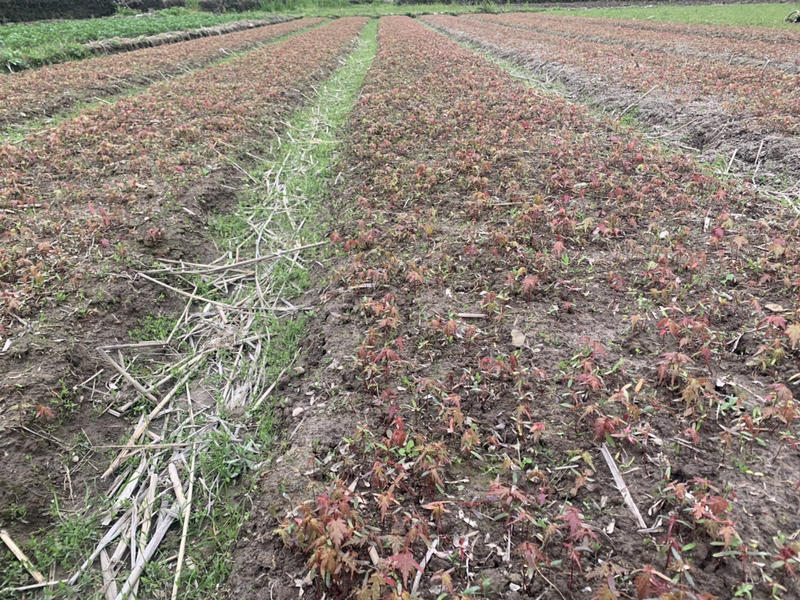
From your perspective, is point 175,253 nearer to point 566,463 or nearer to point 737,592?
point 566,463

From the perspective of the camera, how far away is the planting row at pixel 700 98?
6738 millimetres

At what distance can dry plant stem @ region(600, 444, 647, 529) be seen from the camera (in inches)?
98.4

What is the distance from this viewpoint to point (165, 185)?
662 cm

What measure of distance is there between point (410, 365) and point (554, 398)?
1.10 meters

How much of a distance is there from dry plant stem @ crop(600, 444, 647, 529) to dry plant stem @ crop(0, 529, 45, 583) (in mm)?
3342

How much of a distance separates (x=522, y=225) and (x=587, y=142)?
3.18m

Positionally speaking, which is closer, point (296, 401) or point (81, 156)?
point (296, 401)

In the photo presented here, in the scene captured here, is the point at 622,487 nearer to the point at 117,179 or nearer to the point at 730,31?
the point at 117,179

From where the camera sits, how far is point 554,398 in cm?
324

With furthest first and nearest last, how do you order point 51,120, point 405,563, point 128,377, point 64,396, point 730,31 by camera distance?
1. point 730,31
2. point 51,120
3. point 128,377
4. point 64,396
5. point 405,563

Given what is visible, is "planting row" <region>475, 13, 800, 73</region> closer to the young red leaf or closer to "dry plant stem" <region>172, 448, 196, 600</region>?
the young red leaf

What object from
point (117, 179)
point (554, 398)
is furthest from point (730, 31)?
point (117, 179)

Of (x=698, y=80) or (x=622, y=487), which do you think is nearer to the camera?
(x=622, y=487)

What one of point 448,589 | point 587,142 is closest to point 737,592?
point 448,589
